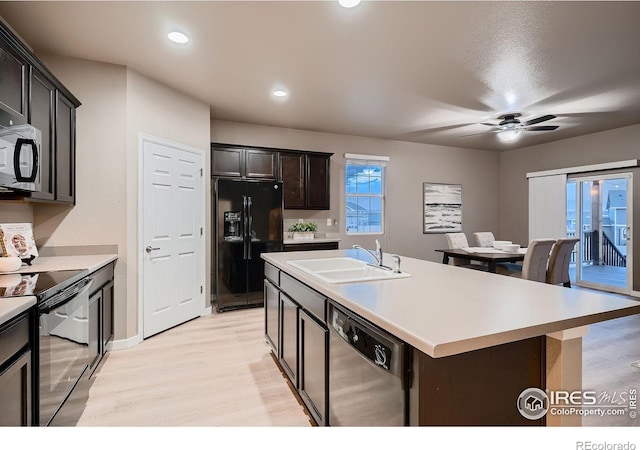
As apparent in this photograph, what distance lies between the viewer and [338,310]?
1534 millimetres

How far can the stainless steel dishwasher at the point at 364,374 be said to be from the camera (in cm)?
110

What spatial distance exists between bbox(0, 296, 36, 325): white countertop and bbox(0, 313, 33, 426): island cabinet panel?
0.04 metres

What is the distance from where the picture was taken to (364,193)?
6.11 m

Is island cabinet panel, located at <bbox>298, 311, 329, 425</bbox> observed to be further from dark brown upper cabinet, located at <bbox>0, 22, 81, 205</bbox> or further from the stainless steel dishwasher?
dark brown upper cabinet, located at <bbox>0, 22, 81, 205</bbox>

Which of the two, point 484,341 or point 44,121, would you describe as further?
point 44,121

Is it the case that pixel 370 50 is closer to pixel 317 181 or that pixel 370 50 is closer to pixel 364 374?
pixel 317 181

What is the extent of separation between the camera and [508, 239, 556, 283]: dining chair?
374cm

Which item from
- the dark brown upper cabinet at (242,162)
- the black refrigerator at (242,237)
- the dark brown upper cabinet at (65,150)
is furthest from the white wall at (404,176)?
the dark brown upper cabinet at (65,150)

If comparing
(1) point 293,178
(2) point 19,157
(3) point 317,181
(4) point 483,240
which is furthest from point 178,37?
(4) point 483,240

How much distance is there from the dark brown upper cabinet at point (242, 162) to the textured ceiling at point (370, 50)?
0.55 meters

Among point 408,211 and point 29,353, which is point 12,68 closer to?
point 29,353

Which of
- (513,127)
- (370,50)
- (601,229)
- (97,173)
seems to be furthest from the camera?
(601,229)

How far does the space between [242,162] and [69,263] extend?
2.60 meters

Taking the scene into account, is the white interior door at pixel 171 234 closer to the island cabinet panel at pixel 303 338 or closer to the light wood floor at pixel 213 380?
the light wood floor at pixel 213 380
